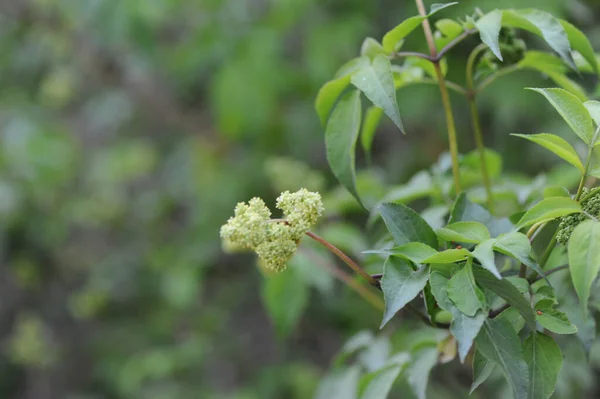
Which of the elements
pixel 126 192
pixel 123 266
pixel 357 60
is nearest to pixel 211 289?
pixel 123 266

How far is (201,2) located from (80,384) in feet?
5.87

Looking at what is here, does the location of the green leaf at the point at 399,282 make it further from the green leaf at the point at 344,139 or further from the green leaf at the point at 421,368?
the green leaf at the point at 421,368

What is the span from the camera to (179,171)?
278 centimetres

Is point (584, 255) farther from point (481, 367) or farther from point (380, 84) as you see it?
point (380, 84)

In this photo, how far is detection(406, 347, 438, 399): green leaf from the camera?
0.78 m

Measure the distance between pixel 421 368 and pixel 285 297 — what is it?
0.43m

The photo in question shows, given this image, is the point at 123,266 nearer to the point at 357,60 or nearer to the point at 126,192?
the point at 126,192

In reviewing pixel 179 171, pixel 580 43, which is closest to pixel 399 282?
pixel 580 43

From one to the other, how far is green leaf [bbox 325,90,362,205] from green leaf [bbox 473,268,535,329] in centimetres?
16

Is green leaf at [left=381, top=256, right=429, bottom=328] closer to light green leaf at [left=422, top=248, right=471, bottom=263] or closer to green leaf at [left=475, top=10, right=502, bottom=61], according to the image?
light green leaf at [left=422, top=248, right=471, bottom=263]

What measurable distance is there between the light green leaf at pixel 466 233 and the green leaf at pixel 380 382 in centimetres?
22

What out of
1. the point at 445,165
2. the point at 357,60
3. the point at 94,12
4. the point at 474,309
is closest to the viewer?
the point at 474,309

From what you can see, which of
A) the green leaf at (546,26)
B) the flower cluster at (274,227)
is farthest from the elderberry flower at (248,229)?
the green leaf at (546,26)

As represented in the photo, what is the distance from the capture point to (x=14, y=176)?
2.46m
